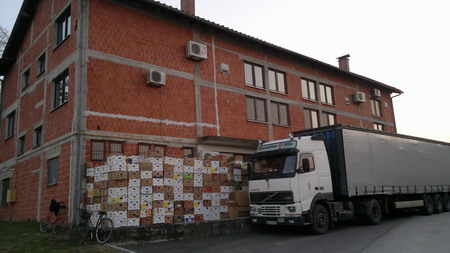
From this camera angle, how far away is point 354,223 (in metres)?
15.6

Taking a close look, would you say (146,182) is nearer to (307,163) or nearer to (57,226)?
(57,226)

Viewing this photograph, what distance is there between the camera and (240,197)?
1451cm

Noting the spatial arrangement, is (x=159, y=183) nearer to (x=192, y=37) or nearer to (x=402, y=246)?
(x=402, y=246)

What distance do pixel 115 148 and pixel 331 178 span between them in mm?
8296

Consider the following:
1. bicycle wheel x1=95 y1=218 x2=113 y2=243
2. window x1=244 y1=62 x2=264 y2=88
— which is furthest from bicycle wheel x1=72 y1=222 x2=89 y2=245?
window x1=244 y1=62 x2=264 y2=88

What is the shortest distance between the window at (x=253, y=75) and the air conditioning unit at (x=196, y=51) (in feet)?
11.8

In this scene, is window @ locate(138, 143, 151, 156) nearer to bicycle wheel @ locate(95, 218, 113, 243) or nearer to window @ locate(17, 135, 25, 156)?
bicycle wheel @ locate(95, 218, 113, 243)

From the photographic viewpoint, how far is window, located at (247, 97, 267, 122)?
2080 cm

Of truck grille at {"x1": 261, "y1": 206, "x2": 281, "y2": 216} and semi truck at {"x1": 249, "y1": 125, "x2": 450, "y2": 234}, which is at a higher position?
semi truck at {"x1": 249, "y1": 125, "x2": 450, "y2": 234}

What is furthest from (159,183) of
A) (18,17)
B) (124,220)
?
(18,17)

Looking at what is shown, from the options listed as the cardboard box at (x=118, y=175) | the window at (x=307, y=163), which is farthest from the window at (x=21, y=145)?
the window at (x=307, y=163)

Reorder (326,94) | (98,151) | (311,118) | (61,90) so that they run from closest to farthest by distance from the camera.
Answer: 1. (98,151)
2. (61,90)
3. (311,118)
4. (326,94)

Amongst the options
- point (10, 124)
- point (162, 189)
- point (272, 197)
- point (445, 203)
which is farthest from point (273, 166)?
point (10, 124)

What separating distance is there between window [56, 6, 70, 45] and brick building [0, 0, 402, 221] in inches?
2.2
